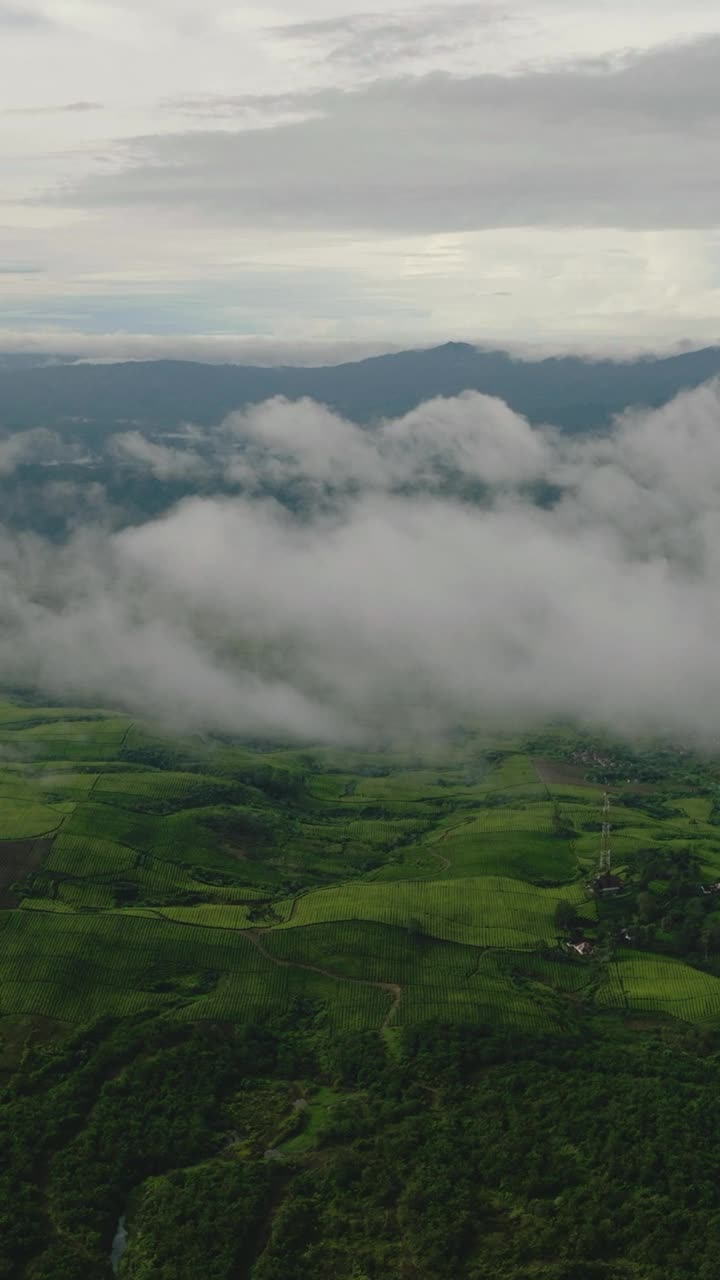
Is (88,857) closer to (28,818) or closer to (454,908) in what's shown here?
(28,818)

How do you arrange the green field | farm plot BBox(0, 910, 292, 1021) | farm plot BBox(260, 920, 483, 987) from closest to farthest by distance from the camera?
1. farm plot BBox(0, 910, 292, 1021)
2. the green field
3. farm plot BBox(260, 920, 483, 987)

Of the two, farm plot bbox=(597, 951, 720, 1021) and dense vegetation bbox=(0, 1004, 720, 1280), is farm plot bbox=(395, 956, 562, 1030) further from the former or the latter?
farm plot bbox=(597, 951, 720, 1021)

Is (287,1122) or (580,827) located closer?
(287,1122)

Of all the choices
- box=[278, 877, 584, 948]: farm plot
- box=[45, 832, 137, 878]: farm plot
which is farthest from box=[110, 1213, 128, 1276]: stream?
box=[45, 832, 137, 878]: farm plot

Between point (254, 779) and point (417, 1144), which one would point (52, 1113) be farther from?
point (254, 779)

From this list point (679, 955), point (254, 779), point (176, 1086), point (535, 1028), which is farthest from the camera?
point (254, 779)

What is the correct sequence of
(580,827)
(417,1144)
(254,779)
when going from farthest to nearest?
(254,779), (580,827), (417,1144)

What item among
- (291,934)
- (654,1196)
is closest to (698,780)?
(291,934)
